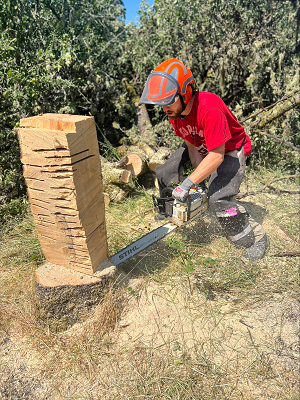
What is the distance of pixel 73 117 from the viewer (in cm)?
167

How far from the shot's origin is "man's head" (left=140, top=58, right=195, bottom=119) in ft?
6.98

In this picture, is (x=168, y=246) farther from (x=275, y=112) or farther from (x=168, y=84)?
(x=275, y=112)

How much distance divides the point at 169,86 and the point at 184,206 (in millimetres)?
999

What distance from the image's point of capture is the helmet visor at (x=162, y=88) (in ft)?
6.97

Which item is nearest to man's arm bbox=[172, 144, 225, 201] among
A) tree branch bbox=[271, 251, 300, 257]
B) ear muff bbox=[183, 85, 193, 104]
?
ear muff bbox=[183, 85, 193, 104]

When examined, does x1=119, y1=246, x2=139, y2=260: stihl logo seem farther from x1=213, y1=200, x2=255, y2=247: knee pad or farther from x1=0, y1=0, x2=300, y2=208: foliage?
x1=0, y1=0, x2=300, y2=208: foliage

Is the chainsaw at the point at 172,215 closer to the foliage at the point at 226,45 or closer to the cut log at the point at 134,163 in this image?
the cut log at the point at 134,163

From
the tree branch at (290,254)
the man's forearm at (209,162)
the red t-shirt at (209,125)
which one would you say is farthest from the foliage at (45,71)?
the tree branch at (290,254)

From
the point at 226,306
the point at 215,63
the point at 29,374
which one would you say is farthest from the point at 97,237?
the point at 215,63

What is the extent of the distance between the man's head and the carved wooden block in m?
0.67

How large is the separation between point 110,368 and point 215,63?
5484 millimetres

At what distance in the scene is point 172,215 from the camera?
8.51 feet

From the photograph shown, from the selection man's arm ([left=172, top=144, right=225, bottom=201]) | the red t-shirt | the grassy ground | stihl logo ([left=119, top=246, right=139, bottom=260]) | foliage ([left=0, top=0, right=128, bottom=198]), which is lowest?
the grassy ground

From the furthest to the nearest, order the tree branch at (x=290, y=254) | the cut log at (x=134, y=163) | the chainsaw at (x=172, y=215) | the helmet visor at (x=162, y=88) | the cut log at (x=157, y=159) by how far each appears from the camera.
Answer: the cut log at (x=157, y=159), the cut log at (x=134, y=163), the tree branch at (x=290, y=254), the chainsaw at (x=172, y=215), the helmet visor at (x=162, y=88)
